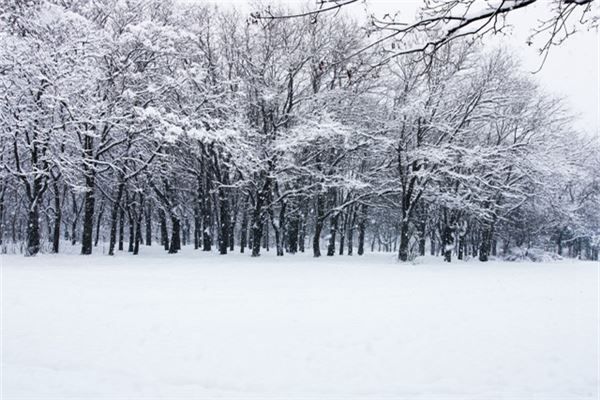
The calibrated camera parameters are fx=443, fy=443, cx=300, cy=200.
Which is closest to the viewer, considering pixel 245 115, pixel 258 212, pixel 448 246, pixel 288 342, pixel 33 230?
pixel 288 342

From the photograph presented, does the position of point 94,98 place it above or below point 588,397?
above

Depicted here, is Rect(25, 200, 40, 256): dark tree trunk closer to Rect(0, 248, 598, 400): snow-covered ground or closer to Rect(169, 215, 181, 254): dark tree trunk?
Rect(0, 248, 598, 400): snow-covered ground

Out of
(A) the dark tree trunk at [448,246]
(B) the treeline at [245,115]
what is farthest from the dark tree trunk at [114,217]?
(A) the dark tree trunk at [448,246]

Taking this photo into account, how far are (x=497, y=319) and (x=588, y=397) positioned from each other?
3.59 m

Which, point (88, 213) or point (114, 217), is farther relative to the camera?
point (114, 217)

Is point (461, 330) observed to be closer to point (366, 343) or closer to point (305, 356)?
point (366, 343)

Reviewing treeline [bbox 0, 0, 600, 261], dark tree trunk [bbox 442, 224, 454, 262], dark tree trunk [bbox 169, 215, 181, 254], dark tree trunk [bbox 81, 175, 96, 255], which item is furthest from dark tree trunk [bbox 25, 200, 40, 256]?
dark tree trunk [bbox 442, 224, 454, 262]

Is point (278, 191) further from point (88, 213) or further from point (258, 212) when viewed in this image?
point (88, 213)

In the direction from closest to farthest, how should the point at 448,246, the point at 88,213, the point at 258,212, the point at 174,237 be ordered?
the point at 88,213 → the point at 258,212 → the point at 174,237 → the point at 448,246

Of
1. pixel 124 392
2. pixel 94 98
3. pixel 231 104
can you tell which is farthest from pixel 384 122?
pixel 124 392

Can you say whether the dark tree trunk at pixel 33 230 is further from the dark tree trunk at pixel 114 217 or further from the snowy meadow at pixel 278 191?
the dark tree trunk at pixel 114 217

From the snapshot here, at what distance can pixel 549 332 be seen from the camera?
8.09 metres

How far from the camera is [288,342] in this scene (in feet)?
23.6

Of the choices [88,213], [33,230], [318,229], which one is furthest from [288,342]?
[318,229]
